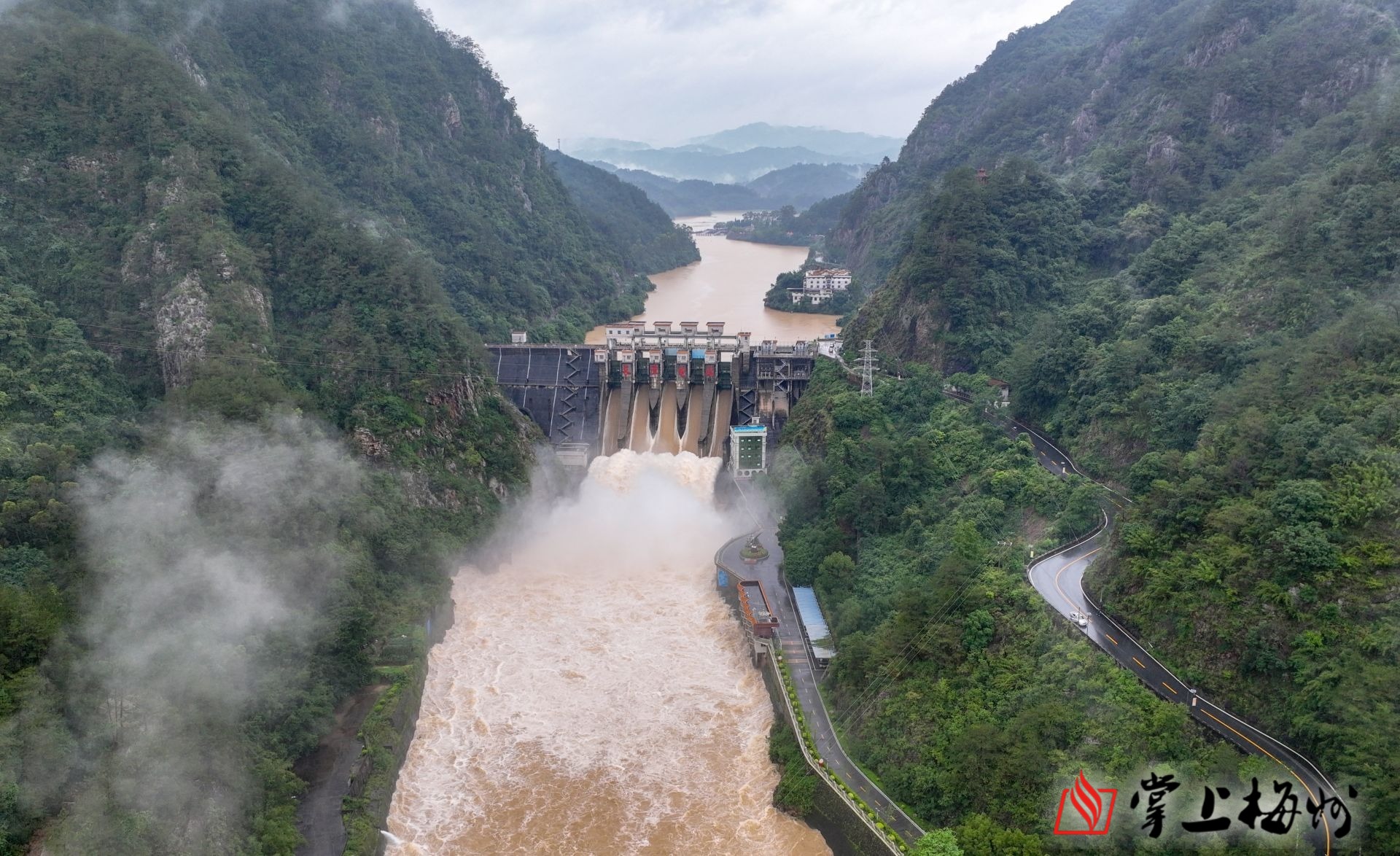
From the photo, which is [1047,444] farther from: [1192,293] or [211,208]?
[211,208]

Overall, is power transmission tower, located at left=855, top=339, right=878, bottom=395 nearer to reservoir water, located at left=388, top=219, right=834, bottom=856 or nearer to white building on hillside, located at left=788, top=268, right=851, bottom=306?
reservoir water, located at left=388, top=219, right=834, bottom=856

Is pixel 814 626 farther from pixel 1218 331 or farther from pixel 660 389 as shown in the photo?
pixel 660 389

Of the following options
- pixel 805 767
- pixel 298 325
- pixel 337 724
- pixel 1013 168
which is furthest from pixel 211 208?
pixel 1013 168

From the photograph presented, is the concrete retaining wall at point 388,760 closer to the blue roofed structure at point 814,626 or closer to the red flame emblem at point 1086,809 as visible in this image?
the blue roofed structure at point 814,626

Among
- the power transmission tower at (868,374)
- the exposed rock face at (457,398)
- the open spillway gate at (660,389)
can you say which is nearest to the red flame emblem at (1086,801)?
the power transmission tower at (868,374)

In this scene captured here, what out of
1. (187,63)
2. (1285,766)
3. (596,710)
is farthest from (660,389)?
(1285,766)

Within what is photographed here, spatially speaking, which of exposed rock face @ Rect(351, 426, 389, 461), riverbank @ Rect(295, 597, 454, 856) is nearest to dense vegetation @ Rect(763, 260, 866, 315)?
exposed rock face @ Rect(351, 426, 389, 461)
